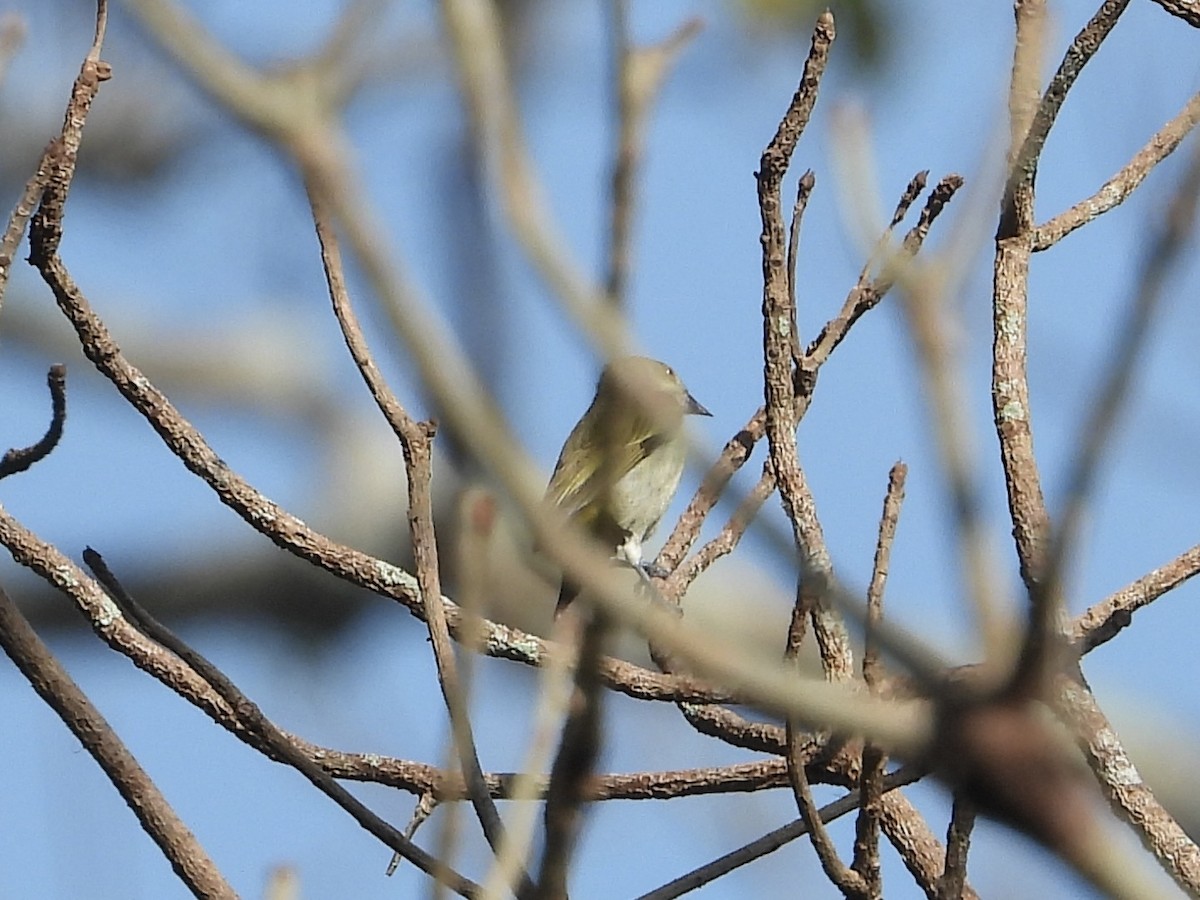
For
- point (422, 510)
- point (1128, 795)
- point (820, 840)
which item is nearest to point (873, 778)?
point (820, 840)

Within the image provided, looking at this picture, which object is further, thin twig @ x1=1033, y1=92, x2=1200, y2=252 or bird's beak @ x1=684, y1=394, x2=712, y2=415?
bird's beak @ x1=684, y1=394, x2=712, y2=415

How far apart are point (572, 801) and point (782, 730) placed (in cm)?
99

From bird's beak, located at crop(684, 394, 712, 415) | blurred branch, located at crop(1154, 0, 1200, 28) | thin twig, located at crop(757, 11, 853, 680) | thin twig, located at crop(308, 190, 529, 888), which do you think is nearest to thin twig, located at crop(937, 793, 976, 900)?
thin twig, located at crop(757, 11, 853, 680)

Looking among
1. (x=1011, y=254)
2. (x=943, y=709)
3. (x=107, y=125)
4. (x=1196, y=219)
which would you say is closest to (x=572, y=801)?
(x=943, y=709)

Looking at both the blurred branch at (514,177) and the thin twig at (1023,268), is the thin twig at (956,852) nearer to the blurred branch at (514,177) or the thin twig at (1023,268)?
the thin twig at (1023,268)

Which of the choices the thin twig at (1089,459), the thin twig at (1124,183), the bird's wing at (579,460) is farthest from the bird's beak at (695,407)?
the thin twig at (1089,459)

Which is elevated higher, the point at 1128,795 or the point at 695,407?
the point at 695,407

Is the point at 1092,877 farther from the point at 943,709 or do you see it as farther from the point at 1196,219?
the point at 1196,219

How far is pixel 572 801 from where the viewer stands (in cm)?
89

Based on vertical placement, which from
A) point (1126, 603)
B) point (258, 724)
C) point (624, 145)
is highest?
point (1126, 603)

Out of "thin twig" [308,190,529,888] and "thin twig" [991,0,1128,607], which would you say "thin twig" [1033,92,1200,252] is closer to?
"thin twig" [991,0,1128,607]

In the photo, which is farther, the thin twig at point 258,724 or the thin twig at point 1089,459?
the thin twig at point 258,724

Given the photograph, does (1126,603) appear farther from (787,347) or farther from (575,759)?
(575,759)

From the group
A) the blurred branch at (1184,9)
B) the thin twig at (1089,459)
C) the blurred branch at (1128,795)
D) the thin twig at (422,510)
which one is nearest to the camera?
the thin twig at (1089,459)
